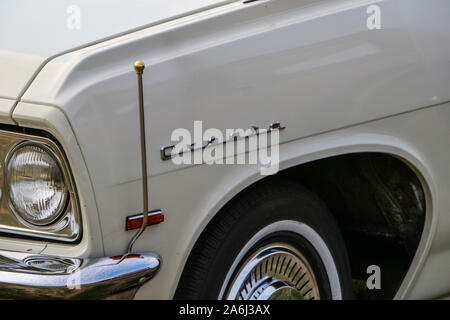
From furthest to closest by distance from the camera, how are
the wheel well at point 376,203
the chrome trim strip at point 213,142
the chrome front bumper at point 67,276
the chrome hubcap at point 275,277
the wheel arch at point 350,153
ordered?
the wheel well at point 376,203, the chrome hubcap at point 275,277, the wheel arch at point 350,153, the chrome trim strip at point 213,142, the chrome front bumper at point 67,276

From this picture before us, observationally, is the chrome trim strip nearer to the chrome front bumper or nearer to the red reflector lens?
the red reflector lens

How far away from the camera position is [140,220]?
7.34 feet

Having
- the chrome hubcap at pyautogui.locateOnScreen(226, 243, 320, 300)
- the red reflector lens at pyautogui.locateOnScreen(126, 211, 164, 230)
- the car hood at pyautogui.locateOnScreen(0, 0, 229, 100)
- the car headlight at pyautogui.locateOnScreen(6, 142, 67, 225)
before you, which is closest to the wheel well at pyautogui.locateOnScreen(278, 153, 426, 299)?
the chrome hubcap at pyautogui.locateOnScreen(226, 243, 320, 300)

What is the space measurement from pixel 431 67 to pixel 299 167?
0.60m

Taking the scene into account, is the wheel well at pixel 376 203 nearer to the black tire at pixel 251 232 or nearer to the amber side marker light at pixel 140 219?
the black tire at pixel 251 232

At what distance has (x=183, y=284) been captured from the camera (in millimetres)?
2422

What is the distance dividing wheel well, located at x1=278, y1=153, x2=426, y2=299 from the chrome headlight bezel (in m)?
0.85

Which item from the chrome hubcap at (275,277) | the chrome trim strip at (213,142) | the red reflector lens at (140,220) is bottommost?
the chrome hubcap at (275,277)

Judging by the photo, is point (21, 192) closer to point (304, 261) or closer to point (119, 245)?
point (119, 245)

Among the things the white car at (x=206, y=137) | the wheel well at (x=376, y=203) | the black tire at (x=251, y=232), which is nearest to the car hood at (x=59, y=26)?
the white car at (x=206, y=137)

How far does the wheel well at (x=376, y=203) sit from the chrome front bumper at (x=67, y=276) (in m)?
0.78

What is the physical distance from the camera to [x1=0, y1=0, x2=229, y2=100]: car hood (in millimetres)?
2264

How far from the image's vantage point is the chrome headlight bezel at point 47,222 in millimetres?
2170

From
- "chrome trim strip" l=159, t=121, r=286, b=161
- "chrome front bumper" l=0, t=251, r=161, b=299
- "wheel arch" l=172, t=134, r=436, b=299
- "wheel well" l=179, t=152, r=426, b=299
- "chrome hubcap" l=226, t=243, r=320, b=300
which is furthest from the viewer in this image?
"wheel well" l=179, t=152, r=426, b=299
